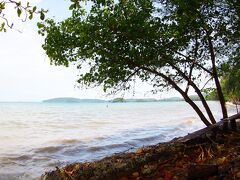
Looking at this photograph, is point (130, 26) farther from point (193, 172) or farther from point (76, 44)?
point (193, 172)

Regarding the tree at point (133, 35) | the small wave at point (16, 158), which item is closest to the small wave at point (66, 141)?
the small wave at point (16, 158)

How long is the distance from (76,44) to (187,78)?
3.61m

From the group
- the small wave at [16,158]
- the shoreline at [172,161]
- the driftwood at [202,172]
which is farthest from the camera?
the small wave at [16,158]

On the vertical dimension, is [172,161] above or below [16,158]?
above

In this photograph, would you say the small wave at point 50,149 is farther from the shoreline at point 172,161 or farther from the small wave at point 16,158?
the shoreline at point 172,161

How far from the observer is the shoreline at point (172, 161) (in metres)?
7.73

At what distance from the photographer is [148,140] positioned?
22.2 m

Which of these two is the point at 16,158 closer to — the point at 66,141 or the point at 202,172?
the point at 66,141

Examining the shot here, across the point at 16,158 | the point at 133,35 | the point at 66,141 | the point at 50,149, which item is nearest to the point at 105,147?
the point at 50,149

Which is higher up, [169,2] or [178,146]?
[169,2]

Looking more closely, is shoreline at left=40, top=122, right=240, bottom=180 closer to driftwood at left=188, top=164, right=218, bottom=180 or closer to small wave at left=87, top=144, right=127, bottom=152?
driftwood at left=188, top=164, right=218, bottom=180

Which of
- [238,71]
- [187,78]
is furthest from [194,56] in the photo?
[238,71]

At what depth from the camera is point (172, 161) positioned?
8.67m

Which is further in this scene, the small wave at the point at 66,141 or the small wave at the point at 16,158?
the small wave at the point at 66,141
